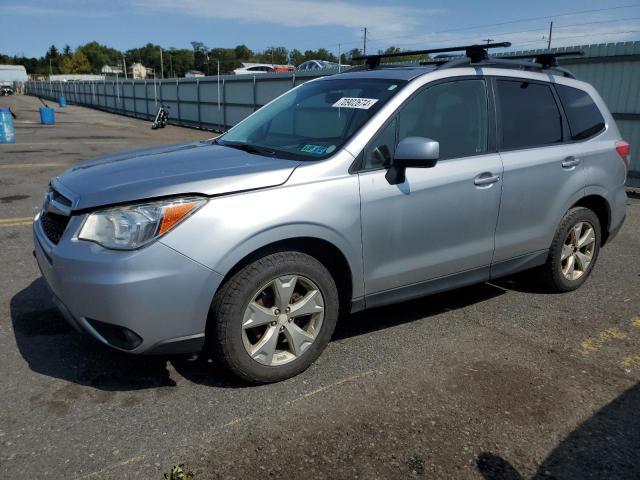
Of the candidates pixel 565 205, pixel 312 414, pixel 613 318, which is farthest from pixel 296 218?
pixel 613 318

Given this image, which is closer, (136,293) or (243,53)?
(136,293)

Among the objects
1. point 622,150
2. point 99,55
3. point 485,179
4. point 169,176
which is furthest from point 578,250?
point 99,55

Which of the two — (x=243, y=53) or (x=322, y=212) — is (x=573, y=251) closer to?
(x=322, y=212)

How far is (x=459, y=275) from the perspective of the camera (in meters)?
3.89

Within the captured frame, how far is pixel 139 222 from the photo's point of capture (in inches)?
109

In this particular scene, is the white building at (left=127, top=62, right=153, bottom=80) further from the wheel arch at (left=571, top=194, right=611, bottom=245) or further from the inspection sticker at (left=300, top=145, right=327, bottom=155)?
the inspection sticker at (left=300, top=145, right=327, bottom=155)

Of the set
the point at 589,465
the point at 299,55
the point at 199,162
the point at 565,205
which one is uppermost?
the point at 299,55

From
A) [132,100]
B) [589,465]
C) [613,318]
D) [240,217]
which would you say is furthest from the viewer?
[132,100]

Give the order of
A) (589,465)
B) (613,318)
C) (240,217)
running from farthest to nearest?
(613,318)
(240,217)
(589,465)

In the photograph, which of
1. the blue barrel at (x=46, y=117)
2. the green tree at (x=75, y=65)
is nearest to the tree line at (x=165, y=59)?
the green tree at (x=75, y=65)

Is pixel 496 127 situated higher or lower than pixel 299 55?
lower

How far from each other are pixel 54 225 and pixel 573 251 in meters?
3.97

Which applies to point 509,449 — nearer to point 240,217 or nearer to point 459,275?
point 459,275

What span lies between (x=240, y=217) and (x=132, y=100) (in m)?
35.5
